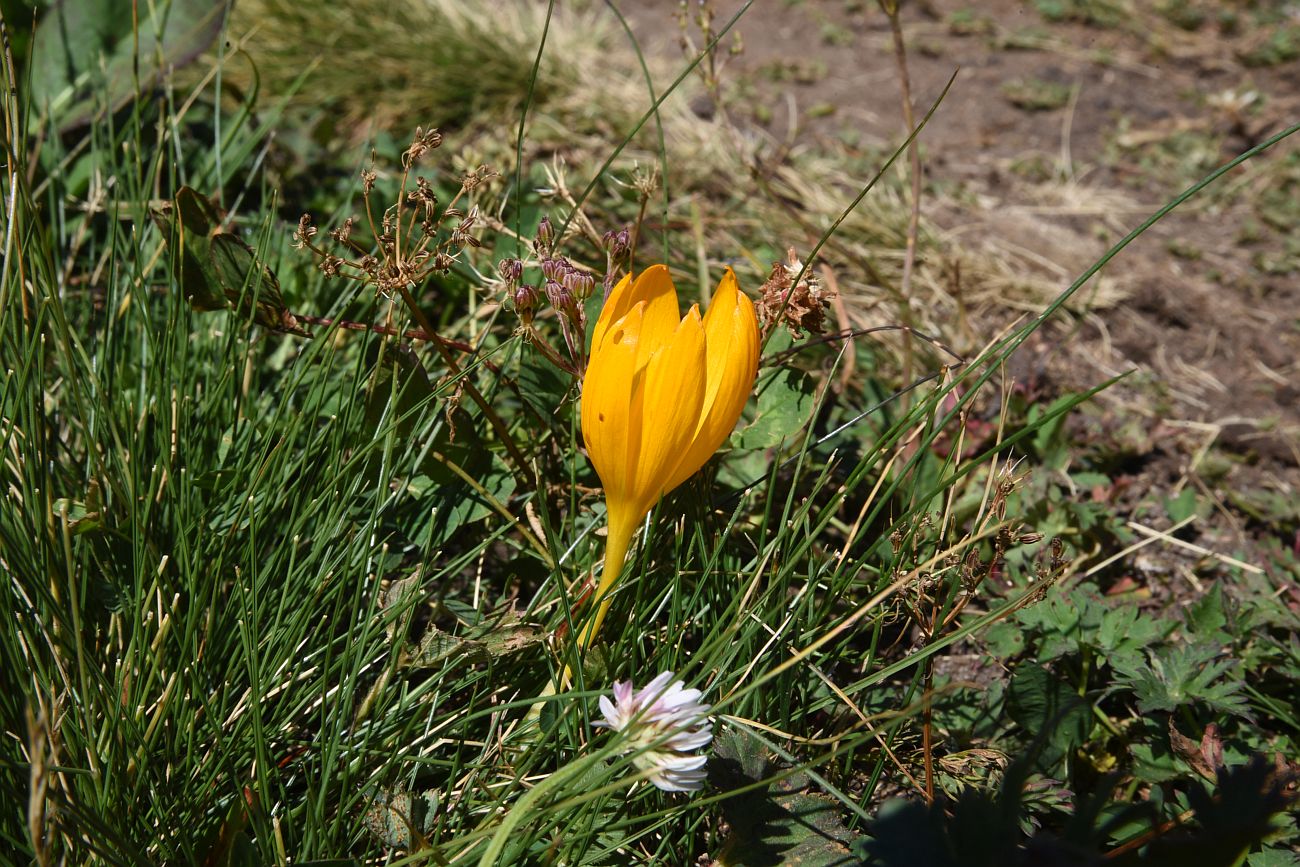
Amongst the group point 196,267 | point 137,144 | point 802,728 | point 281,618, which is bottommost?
point 802,728

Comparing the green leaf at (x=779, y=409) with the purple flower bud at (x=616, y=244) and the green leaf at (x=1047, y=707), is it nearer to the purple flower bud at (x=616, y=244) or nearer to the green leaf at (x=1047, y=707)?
the purple flower bud at (x=616, y=244)

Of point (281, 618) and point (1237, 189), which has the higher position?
point (1237, 189)

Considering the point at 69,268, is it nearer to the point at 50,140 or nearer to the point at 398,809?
the point at 50,140

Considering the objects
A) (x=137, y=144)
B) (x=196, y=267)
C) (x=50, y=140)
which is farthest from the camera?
(x=50, y=140)

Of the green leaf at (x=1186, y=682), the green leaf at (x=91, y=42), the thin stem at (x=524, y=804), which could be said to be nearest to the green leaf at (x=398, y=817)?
the thin stem at (x=524, y=804)

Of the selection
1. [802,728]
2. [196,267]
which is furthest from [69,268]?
[802,728]

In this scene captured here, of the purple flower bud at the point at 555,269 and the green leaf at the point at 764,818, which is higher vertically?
the purple flower bud at the point at 555,269

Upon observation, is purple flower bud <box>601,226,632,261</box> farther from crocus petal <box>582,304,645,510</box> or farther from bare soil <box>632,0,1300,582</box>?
bare soil <box>632,0,1300,582</box>
